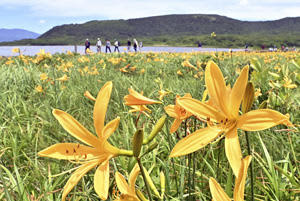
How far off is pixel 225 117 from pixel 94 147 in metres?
0.31

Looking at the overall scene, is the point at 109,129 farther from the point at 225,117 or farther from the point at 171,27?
the point at 171,27

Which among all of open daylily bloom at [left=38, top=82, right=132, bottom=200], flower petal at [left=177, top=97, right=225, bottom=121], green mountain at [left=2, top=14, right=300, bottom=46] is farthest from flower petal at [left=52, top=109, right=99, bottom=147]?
green mountain at [left=2, top=14, right=300, bottom=46]

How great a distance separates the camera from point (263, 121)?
1.55ft

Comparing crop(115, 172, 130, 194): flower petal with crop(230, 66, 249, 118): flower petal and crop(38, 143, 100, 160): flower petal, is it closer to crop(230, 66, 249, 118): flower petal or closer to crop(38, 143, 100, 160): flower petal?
crop(38, 143, 100, 160): flower petal

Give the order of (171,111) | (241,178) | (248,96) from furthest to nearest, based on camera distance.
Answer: (171,111) < (248,96) < (241,178)

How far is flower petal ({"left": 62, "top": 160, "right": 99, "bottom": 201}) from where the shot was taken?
50 centimetres

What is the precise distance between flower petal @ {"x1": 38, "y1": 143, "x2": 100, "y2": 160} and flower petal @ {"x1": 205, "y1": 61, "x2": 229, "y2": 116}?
30 cm

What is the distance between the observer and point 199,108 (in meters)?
0.55

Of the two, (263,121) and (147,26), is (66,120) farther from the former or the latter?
(147,26)

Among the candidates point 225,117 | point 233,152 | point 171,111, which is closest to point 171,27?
point 171,111

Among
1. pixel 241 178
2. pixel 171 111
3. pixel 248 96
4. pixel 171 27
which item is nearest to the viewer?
pixel 241 178

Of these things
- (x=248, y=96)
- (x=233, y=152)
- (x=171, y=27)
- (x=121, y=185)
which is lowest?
(x=121, y=185)

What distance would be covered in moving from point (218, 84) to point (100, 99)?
0.85 ft

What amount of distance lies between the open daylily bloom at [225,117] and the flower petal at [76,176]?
0.19 metres
